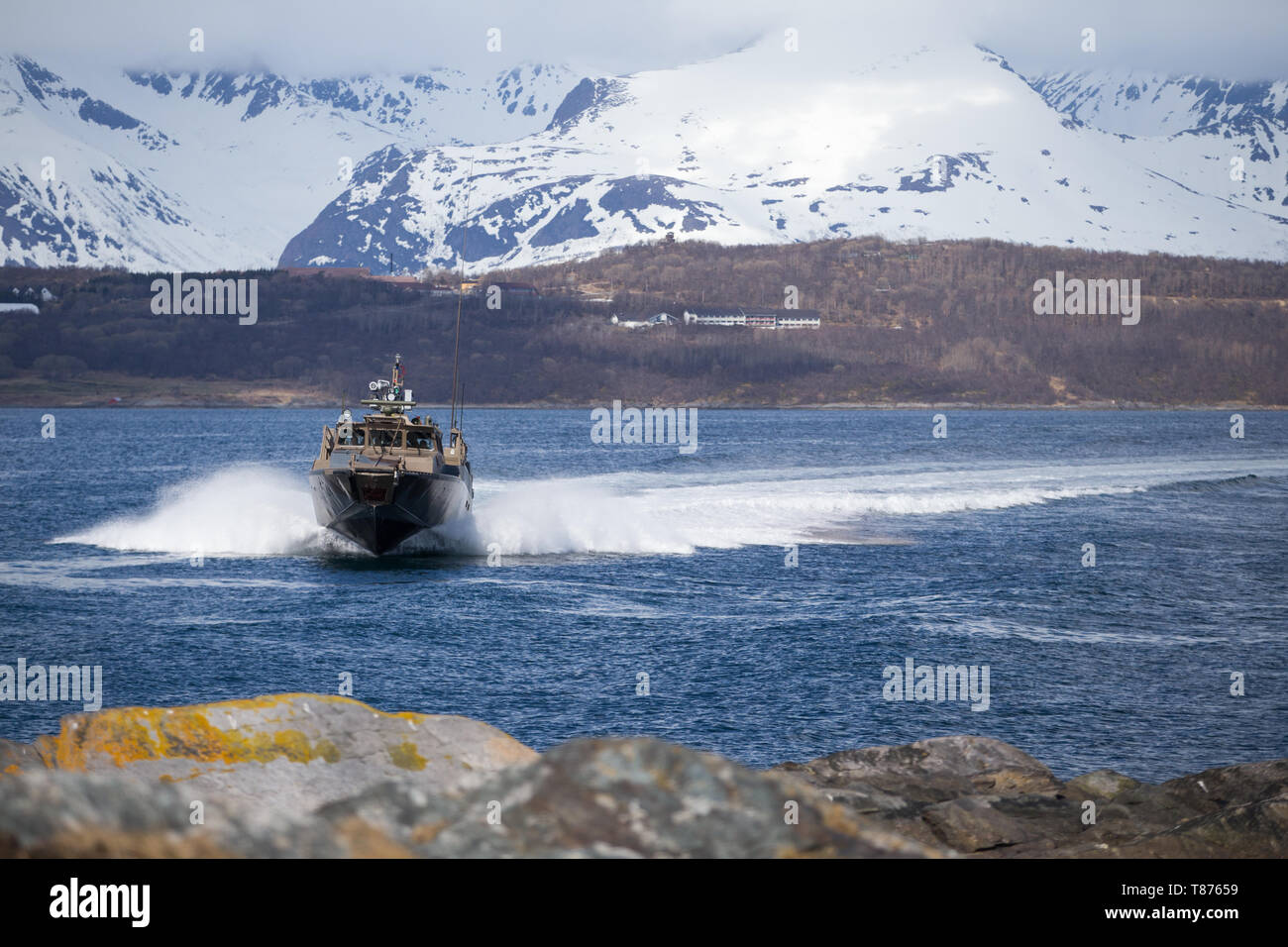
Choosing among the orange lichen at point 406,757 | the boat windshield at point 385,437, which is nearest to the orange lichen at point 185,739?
the orange lichen at point 406,757

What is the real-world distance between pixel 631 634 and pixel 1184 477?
221 feet

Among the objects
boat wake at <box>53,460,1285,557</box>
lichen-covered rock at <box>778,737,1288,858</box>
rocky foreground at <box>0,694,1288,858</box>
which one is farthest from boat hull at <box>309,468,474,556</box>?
rocky foreground at <box>0,694,1288,858</box>

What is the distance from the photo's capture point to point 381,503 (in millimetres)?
49062

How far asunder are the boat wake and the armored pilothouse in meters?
1.54

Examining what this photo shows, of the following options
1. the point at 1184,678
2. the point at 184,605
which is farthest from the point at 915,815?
the point at 184,605

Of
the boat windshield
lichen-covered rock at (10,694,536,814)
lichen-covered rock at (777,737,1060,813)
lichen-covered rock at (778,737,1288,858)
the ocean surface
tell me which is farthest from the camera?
the boat windshield

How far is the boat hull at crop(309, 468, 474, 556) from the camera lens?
159 feet

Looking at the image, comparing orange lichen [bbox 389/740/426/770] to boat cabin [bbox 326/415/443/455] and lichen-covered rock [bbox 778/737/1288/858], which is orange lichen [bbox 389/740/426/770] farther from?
boat cabin [bbox 326/415/443/455]

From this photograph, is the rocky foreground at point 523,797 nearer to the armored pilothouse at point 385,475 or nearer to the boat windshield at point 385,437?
the armored pilothouse at point 385,475

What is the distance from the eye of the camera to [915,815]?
1591 cm

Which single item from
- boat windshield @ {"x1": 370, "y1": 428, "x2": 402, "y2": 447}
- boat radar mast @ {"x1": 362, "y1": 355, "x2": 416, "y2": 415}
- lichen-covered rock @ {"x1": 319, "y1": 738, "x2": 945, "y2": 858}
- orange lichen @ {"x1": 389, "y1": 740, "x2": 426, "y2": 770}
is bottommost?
orange lichen @ {"x1": 389, "y1": 740, "x2": 426, "y2": 770}

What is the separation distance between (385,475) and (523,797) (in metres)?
43.1

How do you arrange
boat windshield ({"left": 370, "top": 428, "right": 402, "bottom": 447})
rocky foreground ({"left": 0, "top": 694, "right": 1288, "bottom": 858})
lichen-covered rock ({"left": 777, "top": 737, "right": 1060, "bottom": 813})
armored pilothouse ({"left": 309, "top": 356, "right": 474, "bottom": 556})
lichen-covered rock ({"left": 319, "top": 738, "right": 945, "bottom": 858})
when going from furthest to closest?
boat windshield ({"left": 370, "top": 428, "right": 402, "bottom": 447})
armored pilothouse ({"left": 309, "top": 356, "right": 474, "bottom": 556})
lichen-covered rock ({"left": 777, "top": 737, "right": 1060, "bottom": 813})
lichen-covered rock ({"left": 319, "top": 738, "right": 945, "bottom": 858})
rocky foreground ({"left": 0, "top": 694, "right": 1288, "bottom": 858})

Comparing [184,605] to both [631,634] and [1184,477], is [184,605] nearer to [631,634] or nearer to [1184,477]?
[631,634]
